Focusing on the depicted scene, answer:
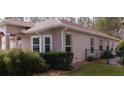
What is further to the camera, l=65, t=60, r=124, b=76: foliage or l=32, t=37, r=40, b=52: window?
l=32, t=37, r=40, b=52: window

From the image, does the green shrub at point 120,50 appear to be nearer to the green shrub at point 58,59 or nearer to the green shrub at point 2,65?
the green shrub at point 58,59

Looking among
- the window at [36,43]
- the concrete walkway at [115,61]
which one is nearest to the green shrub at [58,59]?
the window at [36,43]

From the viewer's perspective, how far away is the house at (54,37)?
40.1ft

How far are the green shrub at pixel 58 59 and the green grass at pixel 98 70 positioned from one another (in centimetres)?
77

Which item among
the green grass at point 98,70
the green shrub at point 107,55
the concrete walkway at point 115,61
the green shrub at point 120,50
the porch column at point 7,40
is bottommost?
the green grass at point 98,70

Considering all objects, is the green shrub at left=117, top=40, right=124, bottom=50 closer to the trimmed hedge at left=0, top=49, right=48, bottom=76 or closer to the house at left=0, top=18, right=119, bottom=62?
the house at left=0, top=18, right=119, bottom=62

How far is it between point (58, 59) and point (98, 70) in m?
1.87

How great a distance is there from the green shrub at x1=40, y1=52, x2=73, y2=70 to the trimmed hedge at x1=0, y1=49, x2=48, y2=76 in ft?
1.07

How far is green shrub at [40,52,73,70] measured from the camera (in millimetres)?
12289

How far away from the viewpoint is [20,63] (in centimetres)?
1180

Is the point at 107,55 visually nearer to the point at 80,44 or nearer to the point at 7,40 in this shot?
the point at 80,44

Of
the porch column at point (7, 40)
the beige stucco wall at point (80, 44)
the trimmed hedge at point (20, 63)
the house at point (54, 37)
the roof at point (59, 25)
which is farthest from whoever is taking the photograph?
the beige stucco wall at point (80, 44)

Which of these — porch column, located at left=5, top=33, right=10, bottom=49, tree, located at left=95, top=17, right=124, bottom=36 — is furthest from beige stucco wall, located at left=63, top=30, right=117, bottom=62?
porch column, located at left=5, top=33, right=10, bottom=49
